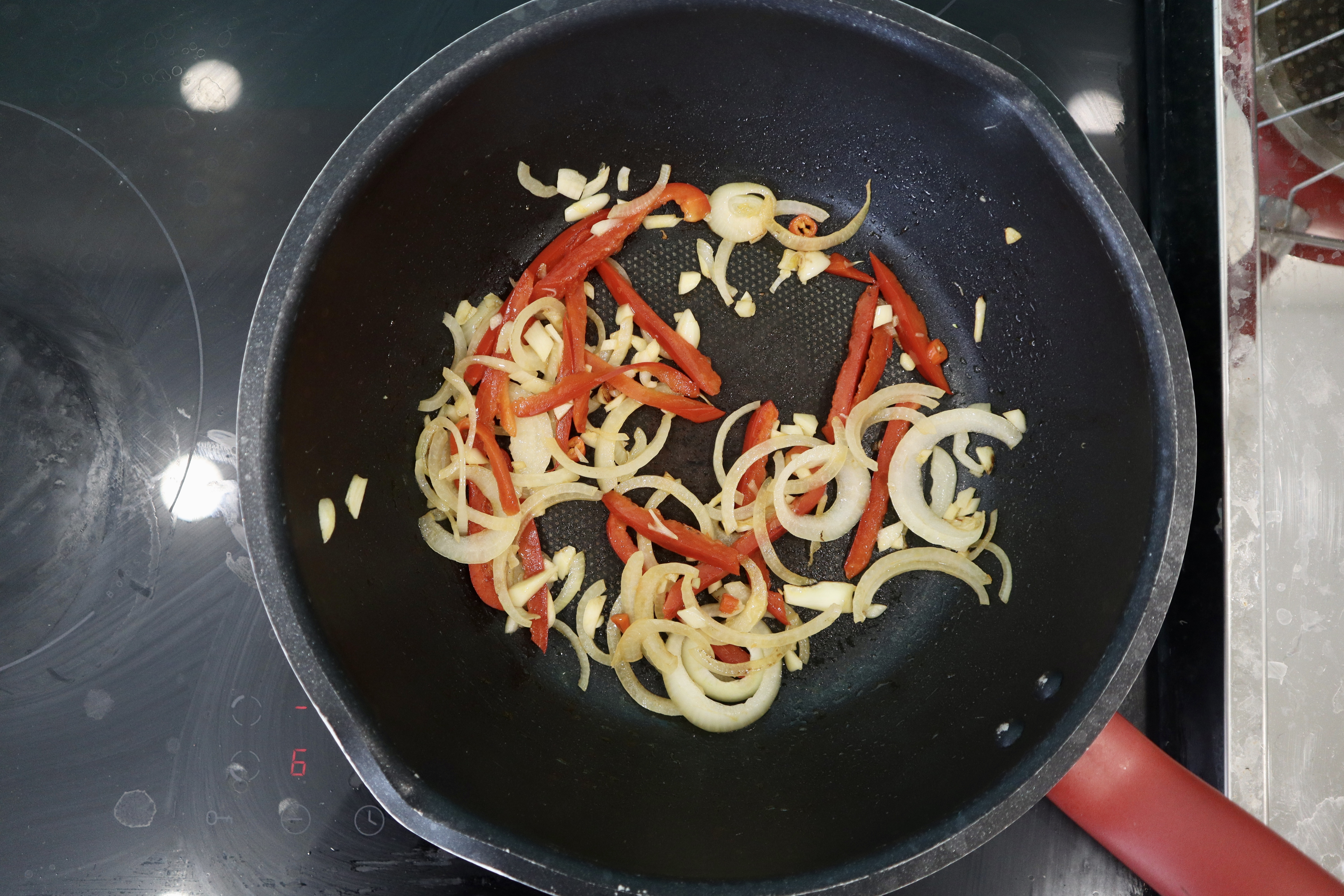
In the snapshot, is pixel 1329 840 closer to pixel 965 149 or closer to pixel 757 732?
pixel 757 732

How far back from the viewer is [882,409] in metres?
1.45

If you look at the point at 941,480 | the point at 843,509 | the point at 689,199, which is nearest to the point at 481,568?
the point at 843,509

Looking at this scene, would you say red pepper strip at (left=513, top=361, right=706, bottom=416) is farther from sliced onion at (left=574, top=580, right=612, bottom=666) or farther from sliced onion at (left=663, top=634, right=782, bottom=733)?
sliced onion at (left=663, top=634, right=782, bottom=733)

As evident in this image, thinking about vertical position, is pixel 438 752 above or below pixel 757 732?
above

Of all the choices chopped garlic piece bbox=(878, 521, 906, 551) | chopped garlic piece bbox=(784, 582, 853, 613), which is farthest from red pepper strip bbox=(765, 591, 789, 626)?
chopped garlic piece bbox=(878, 521, 906, 551)

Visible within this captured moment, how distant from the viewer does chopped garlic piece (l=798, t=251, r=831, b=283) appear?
1.46 metres

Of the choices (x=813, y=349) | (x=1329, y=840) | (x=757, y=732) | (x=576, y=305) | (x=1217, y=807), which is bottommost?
(x=1329, y=840)

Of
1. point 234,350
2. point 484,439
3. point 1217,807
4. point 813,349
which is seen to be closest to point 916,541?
point 813,349

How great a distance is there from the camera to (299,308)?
1002mm

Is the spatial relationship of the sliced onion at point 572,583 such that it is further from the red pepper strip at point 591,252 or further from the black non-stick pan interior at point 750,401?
the red pepper strip at point 591,252

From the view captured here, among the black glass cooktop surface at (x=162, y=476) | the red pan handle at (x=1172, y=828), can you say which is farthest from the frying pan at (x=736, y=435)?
the black glass cooktop surface at (x=162, y=476)

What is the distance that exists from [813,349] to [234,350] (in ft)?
3.48

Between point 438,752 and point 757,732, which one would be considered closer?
point 438,752

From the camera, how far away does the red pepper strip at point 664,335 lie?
140 cm
